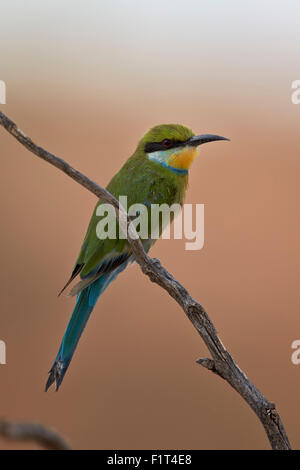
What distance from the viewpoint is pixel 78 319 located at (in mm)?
1555

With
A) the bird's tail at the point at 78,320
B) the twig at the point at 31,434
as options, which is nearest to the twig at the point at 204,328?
the twig at the point at 31,434

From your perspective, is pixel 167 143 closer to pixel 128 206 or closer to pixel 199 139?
pixel 199 139

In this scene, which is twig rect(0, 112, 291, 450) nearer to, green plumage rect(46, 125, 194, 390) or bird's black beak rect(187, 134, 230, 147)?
green plumage rect(46, 125, 194, 390)

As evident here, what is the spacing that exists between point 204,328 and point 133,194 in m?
0.86

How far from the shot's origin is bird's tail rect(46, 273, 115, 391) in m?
1.48

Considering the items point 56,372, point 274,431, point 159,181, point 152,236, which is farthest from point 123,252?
point 274,431

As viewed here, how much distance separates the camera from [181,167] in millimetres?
1760

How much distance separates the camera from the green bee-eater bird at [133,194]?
1.50 m

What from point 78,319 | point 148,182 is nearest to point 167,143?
point 148,182

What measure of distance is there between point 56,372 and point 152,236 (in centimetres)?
53

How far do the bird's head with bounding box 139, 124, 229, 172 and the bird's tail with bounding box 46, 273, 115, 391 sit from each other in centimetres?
44

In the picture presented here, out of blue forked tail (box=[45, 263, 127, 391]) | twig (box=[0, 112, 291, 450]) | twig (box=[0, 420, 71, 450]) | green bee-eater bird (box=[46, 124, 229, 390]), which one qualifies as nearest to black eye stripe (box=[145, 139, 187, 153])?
green bee-eater bird (box=[46, 124, 229, 390])

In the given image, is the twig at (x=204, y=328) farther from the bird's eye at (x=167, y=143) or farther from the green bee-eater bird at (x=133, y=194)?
the bird's eye at (x=167, y=143)
